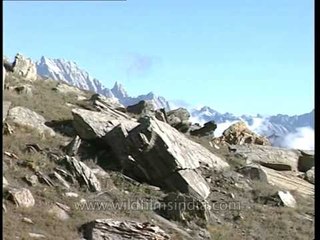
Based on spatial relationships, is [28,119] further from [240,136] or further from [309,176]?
[240,136]

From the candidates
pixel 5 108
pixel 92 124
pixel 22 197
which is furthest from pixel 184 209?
pixel 5 108

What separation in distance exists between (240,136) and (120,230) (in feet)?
60.5

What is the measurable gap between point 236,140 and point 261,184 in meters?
9.04

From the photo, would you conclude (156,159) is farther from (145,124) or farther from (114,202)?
(114,202)

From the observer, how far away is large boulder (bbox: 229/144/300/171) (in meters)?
25.3

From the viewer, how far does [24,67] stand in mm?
30500

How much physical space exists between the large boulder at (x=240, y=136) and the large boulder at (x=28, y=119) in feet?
40.0

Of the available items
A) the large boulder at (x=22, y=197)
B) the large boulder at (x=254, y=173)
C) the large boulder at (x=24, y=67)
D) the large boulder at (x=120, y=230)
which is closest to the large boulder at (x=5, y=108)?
the large boulder at (x=22, y=197)

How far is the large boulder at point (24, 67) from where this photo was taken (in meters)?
29.7

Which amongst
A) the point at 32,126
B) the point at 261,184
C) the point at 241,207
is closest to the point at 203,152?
the point at 261,184

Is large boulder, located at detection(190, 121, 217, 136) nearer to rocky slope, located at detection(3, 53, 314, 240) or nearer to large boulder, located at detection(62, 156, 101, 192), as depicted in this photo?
rocky slope, located at detection(3, 53, 314, 240)

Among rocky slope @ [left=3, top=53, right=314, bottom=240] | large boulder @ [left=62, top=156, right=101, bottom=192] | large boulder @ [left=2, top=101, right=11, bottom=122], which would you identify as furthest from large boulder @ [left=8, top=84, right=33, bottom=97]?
large boulder @ [left=62, top=156, right=101, bottom=192]

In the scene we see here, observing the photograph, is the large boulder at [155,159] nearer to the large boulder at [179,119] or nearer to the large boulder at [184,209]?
the large boulder at [184,209]

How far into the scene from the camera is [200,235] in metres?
13.8
